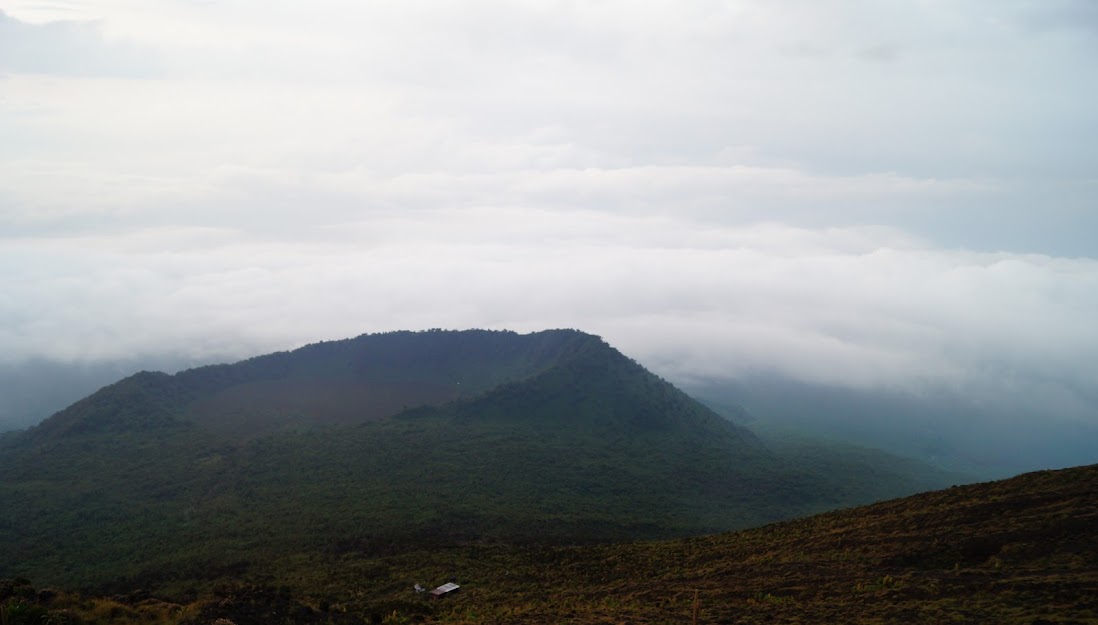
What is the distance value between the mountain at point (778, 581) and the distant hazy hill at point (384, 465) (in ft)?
54.6

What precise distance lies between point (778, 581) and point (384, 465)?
226ft

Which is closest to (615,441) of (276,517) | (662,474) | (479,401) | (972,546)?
(662,474)

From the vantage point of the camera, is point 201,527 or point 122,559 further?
point 201,527

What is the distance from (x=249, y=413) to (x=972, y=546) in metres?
117

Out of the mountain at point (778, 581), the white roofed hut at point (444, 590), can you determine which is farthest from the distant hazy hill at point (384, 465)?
the white roofed hut at point (444, 590)

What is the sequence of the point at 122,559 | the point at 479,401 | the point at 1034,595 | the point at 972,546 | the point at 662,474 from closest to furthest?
1. the point at 1034,595
2. the point at 972,546
3. the point at 122,559
4. the point at 662,474
5. the point at 479,401

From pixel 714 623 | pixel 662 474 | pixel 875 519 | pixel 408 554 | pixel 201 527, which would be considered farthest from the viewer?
pixel 662 474

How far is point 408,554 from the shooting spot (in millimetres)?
55688

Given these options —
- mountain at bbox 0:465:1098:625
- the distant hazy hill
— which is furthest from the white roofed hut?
the distant hazy hill

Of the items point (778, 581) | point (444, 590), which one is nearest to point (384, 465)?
point (444, 590)

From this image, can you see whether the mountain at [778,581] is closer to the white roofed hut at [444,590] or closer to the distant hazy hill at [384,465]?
the white roofed hut at [444,590]

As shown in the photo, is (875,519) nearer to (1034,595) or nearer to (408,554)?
(1034,595)

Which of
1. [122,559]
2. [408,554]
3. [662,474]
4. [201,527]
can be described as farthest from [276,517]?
[662,474]

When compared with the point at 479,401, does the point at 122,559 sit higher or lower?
lower
